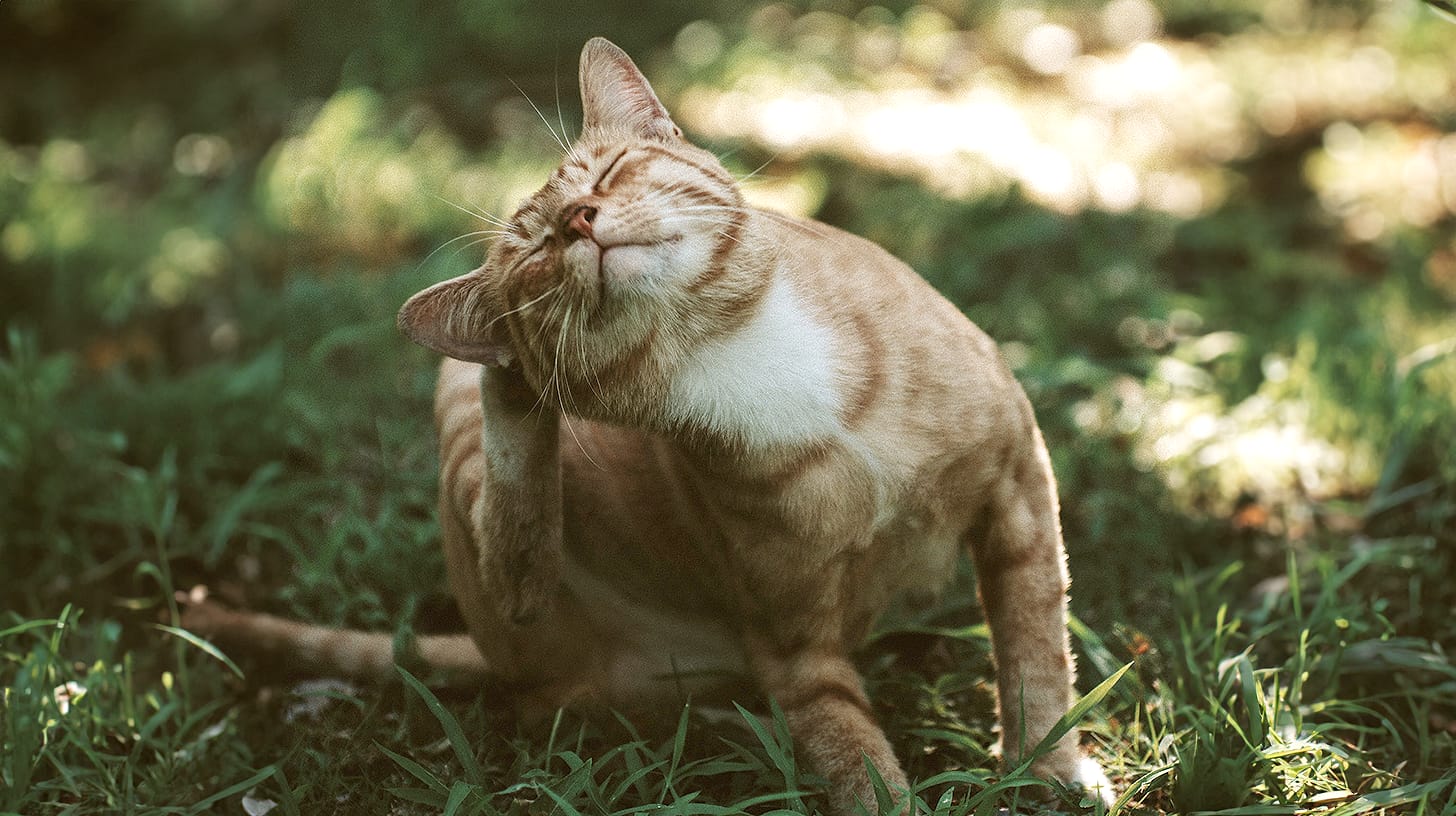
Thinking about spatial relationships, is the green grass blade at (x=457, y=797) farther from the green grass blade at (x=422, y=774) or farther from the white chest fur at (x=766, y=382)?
the white chest fur at (x=766, y=382)

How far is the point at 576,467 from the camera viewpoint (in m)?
2.51

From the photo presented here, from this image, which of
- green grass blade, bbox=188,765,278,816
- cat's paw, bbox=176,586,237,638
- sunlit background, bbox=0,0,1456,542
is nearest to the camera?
green grass blade, bbox=188,765,278,816

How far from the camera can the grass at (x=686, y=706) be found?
240 cm

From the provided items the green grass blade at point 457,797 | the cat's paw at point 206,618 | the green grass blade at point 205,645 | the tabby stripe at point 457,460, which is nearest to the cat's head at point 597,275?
the tabby stripe at point 457,460

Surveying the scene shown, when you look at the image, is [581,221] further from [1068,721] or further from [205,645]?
[205,645]

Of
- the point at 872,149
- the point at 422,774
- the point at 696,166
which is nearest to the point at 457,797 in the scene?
the point at 422,774

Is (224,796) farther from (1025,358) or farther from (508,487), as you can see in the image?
(1025,358)

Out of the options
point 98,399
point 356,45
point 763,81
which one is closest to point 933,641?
point 98,399

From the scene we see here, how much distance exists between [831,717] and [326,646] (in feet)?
3.99

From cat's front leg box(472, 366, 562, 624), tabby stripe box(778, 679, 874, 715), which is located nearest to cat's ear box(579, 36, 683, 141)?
cat's front leg box(472, 366, 562, 624)

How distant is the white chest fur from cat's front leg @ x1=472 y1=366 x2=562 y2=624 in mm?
289

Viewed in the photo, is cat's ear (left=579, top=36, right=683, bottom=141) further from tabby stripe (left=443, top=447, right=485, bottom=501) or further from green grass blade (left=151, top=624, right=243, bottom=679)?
green grass blade (left=151, top=624, right=243, bottom=679)

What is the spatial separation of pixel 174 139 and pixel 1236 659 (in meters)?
5.50

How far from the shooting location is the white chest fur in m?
2.07
